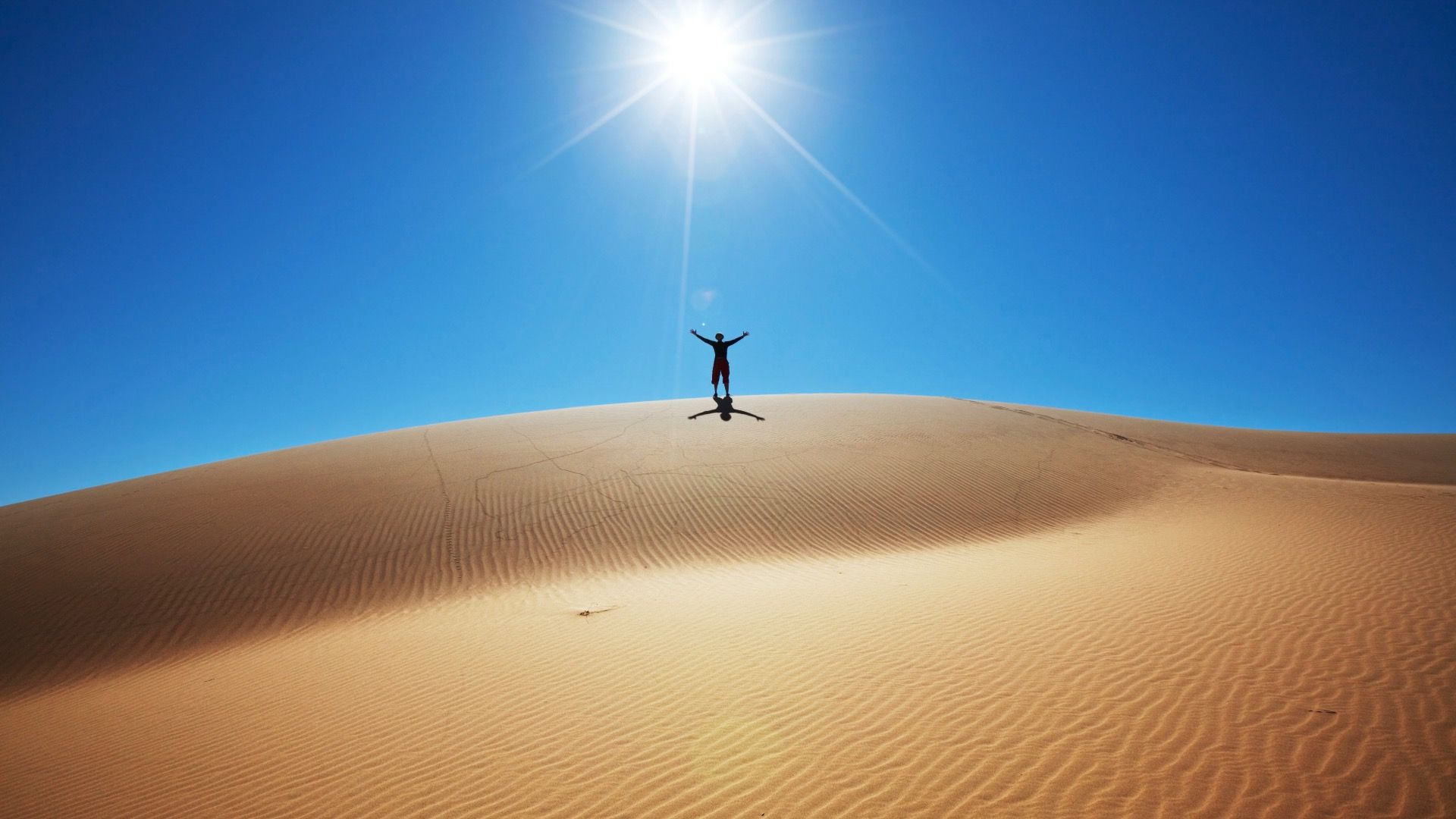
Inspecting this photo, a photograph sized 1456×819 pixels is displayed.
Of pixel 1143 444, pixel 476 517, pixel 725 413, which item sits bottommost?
pixel 476 517

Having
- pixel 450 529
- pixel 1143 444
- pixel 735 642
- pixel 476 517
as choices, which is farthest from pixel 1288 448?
pixel 450 529

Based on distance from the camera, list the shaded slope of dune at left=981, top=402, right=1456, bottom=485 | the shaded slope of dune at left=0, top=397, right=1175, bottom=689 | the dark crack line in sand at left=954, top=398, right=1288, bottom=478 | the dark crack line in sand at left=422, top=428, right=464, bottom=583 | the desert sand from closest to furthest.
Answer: the desert sand, the shaded slope of dune at left=0, top=397, right=1175, bottom=689, the dark crack line in sand at left=422, top=428, right=464, bottom=583, the dark crack line in sand at left=954, top=398, right=1288, bottom=478, the shaded slope of dune at left=981, top=402, right=1456, bottom=485

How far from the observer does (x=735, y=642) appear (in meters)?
6.57

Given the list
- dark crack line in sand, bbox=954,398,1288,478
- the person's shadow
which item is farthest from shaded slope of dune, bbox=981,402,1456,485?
the person's shadow

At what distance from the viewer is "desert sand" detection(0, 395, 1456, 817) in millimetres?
3889

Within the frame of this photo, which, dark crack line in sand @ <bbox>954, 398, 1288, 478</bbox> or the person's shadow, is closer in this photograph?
dark crack line in sand @ <bbox>954, 398, 1288, 478</bbox>

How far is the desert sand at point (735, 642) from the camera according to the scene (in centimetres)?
389

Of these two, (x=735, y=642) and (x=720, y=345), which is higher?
(x=720, y=345)

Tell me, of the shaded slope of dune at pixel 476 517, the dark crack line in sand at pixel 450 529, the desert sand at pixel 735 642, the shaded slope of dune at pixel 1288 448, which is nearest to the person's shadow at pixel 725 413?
the shaded slope of dune at pixel 476 517

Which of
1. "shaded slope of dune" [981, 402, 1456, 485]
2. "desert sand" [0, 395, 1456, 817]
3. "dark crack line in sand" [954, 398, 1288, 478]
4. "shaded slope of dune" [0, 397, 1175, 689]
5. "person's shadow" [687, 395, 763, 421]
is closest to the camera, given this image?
"desert sand" [0, 395, 1456, 817]

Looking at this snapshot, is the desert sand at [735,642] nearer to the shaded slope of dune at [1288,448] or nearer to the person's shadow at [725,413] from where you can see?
the person's shadow at [725,413]

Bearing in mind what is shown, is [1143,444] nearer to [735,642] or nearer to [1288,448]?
[1288,448]

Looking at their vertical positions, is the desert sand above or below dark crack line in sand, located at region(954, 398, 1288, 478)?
below

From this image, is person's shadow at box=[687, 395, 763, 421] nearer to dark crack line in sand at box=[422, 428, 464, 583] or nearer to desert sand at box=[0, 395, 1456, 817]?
desert sand at box=[0, 395, 1456, 817]
